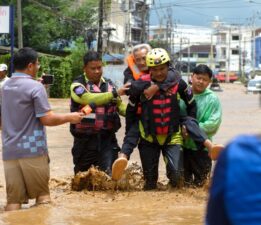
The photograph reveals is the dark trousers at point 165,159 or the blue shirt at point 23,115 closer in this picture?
the blue shirt at point 23,115

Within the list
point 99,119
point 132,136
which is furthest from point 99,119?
point 132,136

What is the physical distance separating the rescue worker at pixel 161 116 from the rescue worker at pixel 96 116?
1.08 feet

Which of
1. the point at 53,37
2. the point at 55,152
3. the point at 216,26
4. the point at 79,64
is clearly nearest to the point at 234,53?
the point at 216,26

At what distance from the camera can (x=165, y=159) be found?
267 inches

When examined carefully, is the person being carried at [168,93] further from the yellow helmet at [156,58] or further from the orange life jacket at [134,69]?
A: the orange life jacket at [134,69]

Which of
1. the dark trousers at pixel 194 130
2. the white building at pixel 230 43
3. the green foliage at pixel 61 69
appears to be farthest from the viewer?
the white building at pixel 230 43

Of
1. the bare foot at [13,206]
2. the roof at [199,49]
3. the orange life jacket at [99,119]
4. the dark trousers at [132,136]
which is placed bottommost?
the bare foot at [13,206]

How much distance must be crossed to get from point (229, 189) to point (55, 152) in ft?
37.3

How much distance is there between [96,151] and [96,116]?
414mm

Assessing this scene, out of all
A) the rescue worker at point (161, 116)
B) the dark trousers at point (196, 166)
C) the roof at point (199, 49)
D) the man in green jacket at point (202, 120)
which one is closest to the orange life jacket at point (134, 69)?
the rescue worker at point (161, 116)

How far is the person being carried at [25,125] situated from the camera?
5.47 m

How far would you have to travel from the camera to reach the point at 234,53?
142m

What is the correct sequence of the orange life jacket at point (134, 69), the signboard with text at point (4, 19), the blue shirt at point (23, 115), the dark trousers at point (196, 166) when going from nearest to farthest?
the blue shirt at point (23, 115)
the orange life jacket at point (134, 69)
the dark trousers at point (196, 166)
the signboard with text at point (4, 19)

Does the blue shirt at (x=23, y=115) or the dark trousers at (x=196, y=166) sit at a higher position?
the blue shirt at (x=23, y=115)
